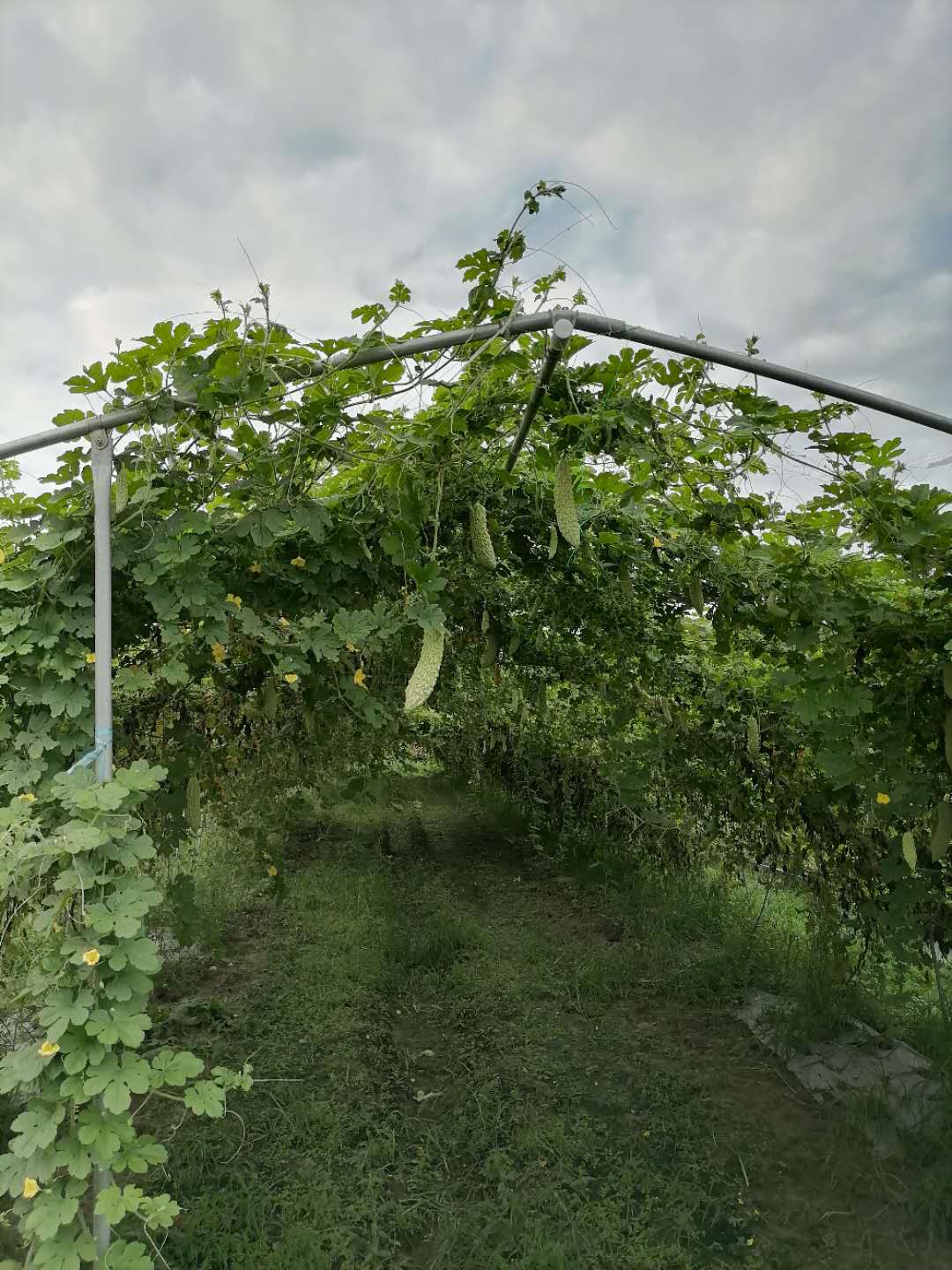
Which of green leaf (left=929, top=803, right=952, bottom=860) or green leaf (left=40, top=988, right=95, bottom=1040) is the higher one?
green leaf (left=929, top=803, right=952, bottom=860)

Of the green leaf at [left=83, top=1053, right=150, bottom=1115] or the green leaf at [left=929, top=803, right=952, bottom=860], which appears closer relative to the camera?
the green leaf at [left=83, top=1053, right=150, bottom=1115]

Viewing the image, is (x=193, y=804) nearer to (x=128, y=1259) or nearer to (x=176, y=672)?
(x=176, y=672)

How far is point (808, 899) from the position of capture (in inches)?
184

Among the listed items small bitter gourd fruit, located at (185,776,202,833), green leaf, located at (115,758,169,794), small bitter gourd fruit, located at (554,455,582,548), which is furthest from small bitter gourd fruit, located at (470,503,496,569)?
small bitter gourd fruit, located at (185,776,202,833)

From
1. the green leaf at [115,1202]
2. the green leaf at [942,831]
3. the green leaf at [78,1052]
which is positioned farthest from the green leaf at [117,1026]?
the green leaf at [942,831]

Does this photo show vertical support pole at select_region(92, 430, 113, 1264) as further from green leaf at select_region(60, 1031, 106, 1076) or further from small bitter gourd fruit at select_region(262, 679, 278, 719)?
small bitter gourd fruit at select_region(262, 679, 278, 719)

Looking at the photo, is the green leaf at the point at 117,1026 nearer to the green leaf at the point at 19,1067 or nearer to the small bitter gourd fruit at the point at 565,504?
the green leaf at the point at 19,1067

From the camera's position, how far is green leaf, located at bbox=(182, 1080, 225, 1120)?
1757mm

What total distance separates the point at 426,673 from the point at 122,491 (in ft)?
3.16

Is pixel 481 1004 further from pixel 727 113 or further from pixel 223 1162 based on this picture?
pixel 727 113

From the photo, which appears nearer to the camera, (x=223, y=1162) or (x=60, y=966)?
(x=60, y=966)

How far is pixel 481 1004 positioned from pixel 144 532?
2984 millimetres

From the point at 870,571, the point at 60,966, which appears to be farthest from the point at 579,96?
the point at 60,966

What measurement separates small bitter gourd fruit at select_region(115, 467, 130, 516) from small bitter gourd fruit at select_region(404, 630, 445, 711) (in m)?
0.91
